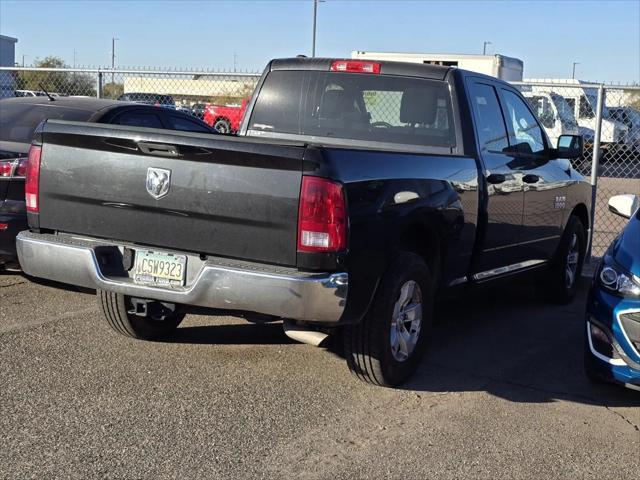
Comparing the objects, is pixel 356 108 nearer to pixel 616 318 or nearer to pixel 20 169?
pixel 616 318

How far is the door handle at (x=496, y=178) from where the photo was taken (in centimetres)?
607

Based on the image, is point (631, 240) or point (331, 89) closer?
point (631, 240)

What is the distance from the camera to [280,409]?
477cm

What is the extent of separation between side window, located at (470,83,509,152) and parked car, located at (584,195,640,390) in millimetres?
1317

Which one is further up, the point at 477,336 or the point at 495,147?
the point at 495,147

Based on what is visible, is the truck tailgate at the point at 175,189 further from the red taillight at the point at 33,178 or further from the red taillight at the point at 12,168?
the red taillight at the point at 12,168

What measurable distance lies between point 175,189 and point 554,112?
534 inches

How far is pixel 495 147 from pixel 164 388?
3009 millimetres

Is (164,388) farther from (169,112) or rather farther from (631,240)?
(169,112)

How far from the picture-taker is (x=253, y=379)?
5.25m

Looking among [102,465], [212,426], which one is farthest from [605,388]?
[102,465]

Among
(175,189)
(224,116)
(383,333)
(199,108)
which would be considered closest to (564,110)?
(224,116)

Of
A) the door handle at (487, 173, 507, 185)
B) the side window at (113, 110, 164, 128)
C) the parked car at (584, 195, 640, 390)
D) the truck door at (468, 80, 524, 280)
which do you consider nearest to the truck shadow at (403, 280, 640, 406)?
the parked car at (584, 195, 640, 390)

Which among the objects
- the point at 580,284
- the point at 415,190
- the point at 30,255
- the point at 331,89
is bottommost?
the point at 580,284
